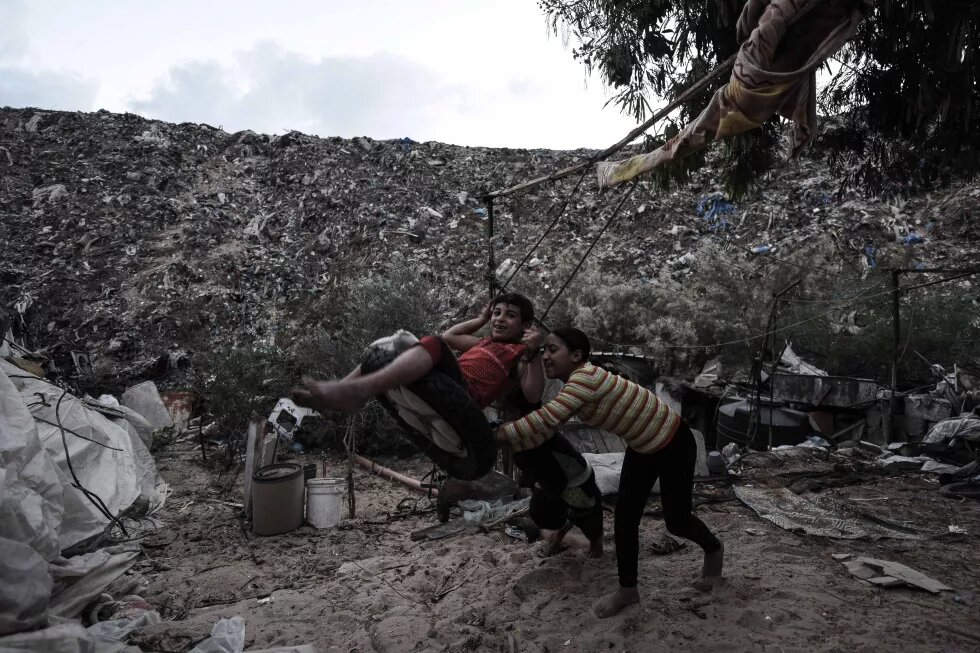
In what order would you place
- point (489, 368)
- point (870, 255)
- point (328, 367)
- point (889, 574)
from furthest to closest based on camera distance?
1. point (870, 255)
2. point (328, 367)
3. point (889, 574)
4. point (489, 368)

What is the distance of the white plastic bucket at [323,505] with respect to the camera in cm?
505

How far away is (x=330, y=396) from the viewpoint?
2002 mm

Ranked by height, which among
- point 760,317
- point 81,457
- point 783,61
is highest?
point 783,61

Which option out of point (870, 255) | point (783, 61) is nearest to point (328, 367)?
point (783, 61)

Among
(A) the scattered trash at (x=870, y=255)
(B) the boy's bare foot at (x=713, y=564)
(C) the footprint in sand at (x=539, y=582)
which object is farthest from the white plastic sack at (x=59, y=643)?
(A) the scattered trash at (x=870, y=255)

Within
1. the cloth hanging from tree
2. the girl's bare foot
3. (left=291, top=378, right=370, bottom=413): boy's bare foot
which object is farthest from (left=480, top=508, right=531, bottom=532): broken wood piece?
the cloth hanging from tree

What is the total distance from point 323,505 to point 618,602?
308 cm

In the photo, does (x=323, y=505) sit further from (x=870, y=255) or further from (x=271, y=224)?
(x=870, y=255)

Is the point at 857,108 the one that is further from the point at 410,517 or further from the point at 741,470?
the point at 410,517

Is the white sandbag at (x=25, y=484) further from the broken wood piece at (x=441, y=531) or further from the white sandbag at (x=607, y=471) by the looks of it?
the white sandbag at (x=607, y=471)

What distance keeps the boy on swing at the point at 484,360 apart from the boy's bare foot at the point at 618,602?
1.01 meters

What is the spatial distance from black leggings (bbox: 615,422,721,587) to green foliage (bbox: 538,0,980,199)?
222 cm

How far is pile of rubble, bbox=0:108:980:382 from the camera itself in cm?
1252

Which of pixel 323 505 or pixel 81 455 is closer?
pixel 81 455
